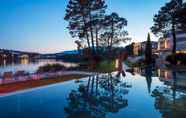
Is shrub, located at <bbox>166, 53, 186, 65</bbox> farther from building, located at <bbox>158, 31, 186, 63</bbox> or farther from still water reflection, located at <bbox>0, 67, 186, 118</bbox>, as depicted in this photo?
still water reflection, located at <bbox>0, 67, 186, 118</bbox>

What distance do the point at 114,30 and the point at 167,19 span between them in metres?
7.90

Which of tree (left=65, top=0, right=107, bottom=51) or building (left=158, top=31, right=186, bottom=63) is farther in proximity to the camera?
building (left=158, top=31, right=186, bottom=63)

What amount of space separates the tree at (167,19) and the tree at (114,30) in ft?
16.1

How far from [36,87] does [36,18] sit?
24162mm

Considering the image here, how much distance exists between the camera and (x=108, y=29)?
113 ft

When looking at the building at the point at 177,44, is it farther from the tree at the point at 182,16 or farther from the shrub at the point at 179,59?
the shrub at the point at 179,59

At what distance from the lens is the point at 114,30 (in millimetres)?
36094

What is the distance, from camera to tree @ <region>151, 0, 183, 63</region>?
31.0 m

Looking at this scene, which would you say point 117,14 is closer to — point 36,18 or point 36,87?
point 36,18

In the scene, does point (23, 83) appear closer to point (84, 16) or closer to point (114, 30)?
point (84, 16)

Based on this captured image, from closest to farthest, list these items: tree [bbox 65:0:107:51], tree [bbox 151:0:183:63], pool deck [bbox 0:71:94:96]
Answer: pool deck [bbox 0:71:94:96] → tree [bbox 65:0:107:51] → tree [bbox 151:0:183:63]

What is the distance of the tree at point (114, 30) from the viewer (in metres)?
33.3

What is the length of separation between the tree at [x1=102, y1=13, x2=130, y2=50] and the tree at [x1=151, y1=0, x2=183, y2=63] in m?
4.90

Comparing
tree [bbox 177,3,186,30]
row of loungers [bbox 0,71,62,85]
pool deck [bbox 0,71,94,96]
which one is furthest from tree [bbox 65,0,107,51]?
row of loungers [bbox 0,71,62,85]
